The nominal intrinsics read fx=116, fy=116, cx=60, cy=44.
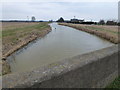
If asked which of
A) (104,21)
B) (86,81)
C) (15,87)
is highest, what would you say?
(104,21)

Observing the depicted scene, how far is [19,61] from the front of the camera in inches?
267

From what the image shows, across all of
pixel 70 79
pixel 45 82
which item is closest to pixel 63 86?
pixel 70 79

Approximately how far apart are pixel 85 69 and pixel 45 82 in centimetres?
76

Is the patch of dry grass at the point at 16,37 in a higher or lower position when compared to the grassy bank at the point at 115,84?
higher

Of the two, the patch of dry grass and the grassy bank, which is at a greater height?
the patch of dry grass

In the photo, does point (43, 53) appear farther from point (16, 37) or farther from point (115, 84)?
point (16, 37)

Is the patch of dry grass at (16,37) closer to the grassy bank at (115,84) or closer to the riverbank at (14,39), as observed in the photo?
the riverbank at (14,39)

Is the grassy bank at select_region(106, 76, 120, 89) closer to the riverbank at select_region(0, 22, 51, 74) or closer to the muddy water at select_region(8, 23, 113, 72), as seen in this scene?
the muddy water at select_region(8, 23, 113, 72)

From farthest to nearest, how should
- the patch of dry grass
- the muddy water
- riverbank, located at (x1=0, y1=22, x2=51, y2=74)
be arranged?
the patch of dry grass
riverbank, located at (x1=0, y1=22, x2=51, y2=74)
the muddy water

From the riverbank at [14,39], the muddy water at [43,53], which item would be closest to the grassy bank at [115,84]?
the muddy water at [43,53]

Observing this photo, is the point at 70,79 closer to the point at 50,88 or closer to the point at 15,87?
the point at 50,88

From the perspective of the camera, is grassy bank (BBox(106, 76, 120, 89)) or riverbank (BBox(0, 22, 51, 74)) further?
riverbank (BBox(0, 22, 51, 74))

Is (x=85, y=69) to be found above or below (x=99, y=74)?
above

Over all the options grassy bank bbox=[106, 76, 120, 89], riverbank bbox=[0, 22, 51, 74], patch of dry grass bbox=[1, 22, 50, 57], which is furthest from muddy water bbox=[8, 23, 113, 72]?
grassy bank bbox=[106, 76, 120, 89]
